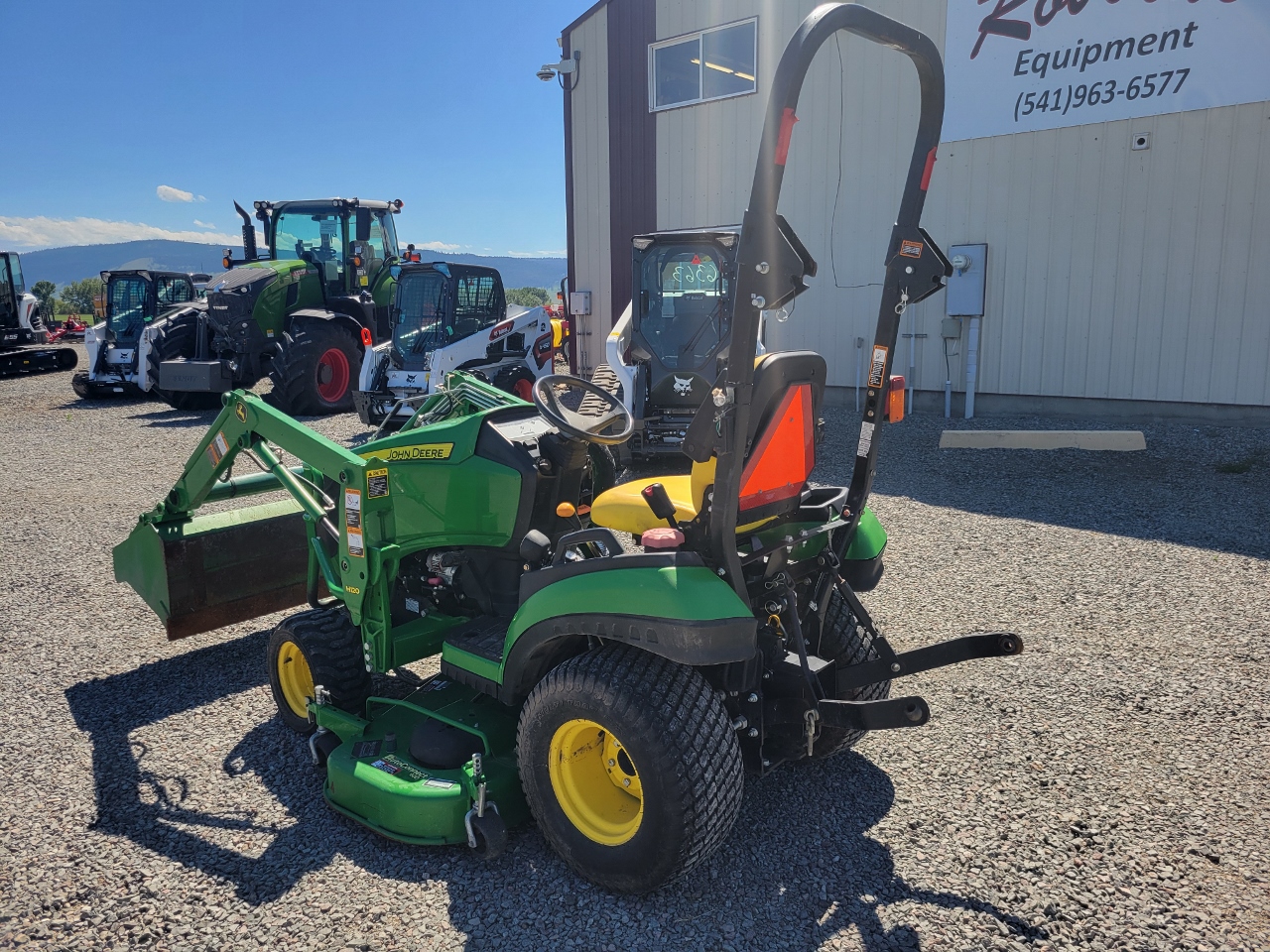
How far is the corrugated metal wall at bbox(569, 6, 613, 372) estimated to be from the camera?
13.8 metres

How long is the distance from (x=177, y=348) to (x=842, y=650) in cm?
1281

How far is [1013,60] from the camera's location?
33.7 feet

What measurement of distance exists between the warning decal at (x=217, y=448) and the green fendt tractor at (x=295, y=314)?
761 cm

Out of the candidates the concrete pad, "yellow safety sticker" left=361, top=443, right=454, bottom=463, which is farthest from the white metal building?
"yellow safety sticker" left=361, top=443, right=454, bottom=463

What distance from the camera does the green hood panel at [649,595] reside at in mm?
2434

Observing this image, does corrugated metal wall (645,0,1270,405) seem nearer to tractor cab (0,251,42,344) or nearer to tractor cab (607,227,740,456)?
tractor cab (607,227,740,456)

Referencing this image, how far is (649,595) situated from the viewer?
8.16ft

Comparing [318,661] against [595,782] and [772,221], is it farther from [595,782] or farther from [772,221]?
[772,221]

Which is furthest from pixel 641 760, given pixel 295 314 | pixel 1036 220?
pixel 295 314

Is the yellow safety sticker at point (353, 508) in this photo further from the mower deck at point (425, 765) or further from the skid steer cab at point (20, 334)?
the skid steer cab at point (20, 334)

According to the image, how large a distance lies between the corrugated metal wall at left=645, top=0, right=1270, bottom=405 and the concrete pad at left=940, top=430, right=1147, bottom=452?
5.74ft

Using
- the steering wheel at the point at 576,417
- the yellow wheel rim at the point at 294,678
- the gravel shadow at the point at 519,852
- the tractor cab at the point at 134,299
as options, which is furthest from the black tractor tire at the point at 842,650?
the tractor cab at the point at 134,299

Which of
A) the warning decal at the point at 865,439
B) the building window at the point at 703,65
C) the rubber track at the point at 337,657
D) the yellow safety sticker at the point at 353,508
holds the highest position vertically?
the building window at the point at 703,65

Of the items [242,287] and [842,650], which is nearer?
[842,650]
